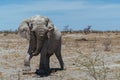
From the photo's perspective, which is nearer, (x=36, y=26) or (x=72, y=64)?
(x=36, y=26)

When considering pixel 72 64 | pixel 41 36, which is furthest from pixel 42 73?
pixel 72 64

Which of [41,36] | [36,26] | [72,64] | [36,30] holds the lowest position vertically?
[72,64]

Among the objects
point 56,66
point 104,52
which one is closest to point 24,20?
point 56,66

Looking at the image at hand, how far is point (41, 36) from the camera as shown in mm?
16609

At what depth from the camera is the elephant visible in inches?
658

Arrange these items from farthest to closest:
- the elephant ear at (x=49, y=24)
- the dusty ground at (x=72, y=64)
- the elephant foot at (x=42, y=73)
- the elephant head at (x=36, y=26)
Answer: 1. the elephant foot at (x=42, y=73)
2. the elephant ear at (x=49, y=24)
3. the elephant head at (x=36, y=26)
4. the dusty ground at (x=72, y=64)

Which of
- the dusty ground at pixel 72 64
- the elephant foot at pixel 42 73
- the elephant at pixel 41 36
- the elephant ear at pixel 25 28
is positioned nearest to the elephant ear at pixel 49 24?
the elephant at pixel 41 36

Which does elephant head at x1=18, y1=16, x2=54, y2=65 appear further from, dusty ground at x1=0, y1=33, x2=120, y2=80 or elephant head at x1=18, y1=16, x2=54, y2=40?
dusty ground at x1=0, y1=33, x2=120, y2=80

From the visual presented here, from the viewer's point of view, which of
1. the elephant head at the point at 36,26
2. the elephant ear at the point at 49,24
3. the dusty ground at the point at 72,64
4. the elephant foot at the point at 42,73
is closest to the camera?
the dusty ground at the point at 72,64

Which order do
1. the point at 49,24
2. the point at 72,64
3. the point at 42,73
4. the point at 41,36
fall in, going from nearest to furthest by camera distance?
the point at 41,36, the point at 49,24, the point at 42,73, the point at 72,64

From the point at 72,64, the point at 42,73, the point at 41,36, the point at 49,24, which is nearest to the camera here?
the point at 41,36

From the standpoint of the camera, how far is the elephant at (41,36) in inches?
658

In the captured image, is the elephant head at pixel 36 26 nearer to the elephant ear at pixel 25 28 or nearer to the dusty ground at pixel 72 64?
the elephant ear at pixel 25 28

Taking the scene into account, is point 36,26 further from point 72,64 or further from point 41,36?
point 72,64
